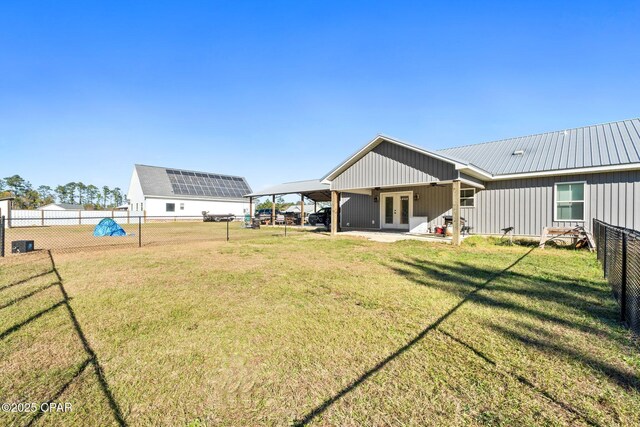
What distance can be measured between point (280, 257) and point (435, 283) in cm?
464

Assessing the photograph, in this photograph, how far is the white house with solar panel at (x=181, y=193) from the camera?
114 ft

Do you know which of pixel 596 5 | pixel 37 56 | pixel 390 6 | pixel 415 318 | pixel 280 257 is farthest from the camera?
pixel 37 56

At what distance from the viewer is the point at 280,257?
8.80m

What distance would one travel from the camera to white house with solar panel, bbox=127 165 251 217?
34.9 metres

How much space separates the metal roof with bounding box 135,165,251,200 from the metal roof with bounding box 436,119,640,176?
3246 centimetres

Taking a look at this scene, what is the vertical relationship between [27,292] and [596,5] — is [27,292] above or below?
below

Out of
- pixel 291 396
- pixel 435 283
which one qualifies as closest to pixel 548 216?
pixel 435 283

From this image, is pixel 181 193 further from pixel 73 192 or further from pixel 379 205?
pixel 73 192

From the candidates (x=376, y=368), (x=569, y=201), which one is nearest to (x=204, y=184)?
(x=569, y=201)

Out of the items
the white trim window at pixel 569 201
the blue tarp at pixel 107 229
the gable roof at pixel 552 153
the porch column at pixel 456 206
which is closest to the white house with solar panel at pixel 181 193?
the blue tarp at pixel 107 229

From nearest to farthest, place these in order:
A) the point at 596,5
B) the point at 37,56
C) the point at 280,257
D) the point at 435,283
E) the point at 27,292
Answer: the point at 27,292
the point at 435,283
the point at 280,257
the point at 596,5
the point at 37,56

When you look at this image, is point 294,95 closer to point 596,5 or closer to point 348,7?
point 348,7

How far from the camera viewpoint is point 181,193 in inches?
1446

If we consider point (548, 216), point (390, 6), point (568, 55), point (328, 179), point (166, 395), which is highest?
point (390, 6)
